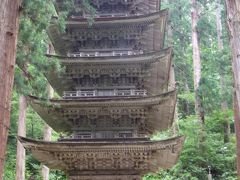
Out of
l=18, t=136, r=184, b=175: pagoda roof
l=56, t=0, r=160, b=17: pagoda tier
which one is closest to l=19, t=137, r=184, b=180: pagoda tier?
l=18, t=136, r=184, b=175: pagoda roof

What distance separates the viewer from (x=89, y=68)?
1188 centimetres

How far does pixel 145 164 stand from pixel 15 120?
42.0 feet

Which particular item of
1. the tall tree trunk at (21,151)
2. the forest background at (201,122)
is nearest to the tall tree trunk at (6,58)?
the forest background at (201,122)

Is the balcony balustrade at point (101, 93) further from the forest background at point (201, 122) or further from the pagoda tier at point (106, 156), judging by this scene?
the pagoda tier at point (106, 156)

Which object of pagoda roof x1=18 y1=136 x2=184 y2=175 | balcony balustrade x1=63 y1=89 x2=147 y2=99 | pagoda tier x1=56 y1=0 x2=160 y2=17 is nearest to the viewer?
pagoda roof x1=18 y1=136 x2=184 y2=175

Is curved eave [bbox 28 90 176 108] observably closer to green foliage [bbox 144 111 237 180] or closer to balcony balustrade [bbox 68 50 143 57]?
balcony balustrade [bbox 68 50 143 57]

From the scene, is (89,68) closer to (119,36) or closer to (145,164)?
(119,36)

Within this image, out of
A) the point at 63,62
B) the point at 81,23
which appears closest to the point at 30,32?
the point at 63,62

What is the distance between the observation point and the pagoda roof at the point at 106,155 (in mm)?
10281

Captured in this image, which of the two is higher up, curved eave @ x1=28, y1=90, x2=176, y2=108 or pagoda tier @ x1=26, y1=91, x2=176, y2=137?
curved eave @ x1=28, y1=90, x2=176, y2=108

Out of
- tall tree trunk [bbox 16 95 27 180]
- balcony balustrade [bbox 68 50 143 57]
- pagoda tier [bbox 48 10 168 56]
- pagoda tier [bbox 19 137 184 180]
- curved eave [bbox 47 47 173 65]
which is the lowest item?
pagoda tier [bbox 19 137 184 180]

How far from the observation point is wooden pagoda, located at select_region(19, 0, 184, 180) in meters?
10.5

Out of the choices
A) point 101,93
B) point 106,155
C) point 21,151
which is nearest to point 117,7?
point 101,93

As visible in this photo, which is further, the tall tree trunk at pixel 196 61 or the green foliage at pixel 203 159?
the tall tree trunk at pixel 196 61
